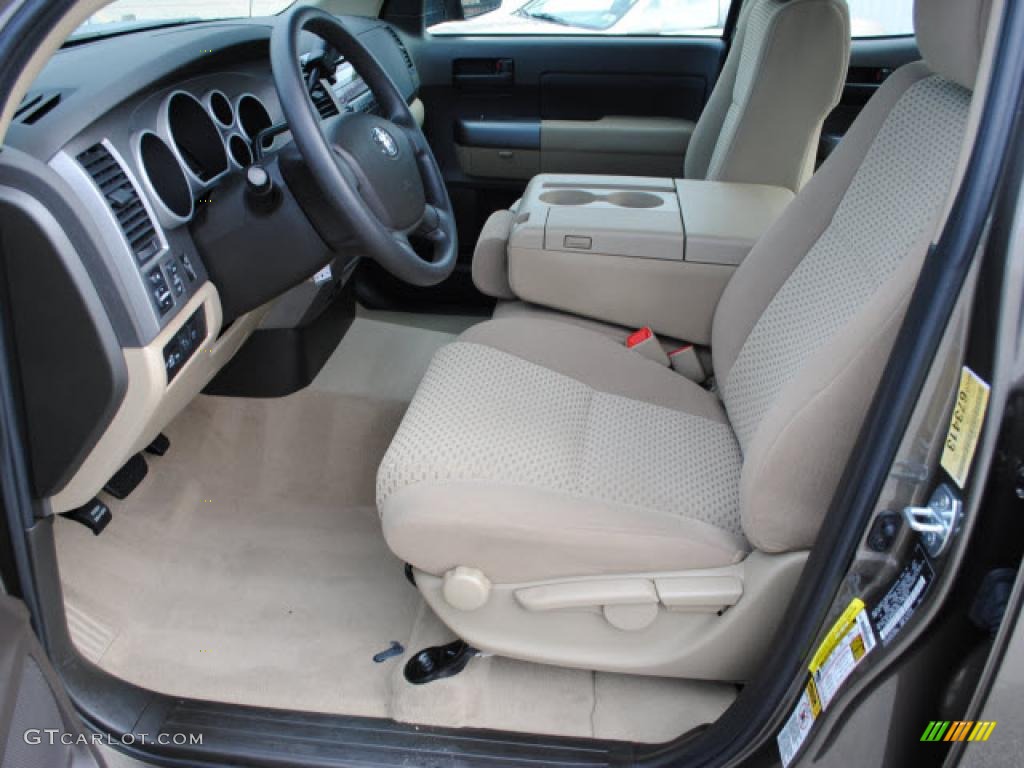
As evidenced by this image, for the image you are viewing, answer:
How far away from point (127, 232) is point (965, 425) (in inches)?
37.8

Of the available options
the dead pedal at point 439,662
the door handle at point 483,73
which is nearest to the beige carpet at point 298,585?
the dead pedal at point 439,662

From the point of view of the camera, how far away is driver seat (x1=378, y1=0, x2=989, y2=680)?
0.95 meters

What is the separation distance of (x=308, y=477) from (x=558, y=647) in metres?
0.77

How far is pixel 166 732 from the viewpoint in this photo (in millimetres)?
1122

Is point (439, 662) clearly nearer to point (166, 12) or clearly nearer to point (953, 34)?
point (953, 34)

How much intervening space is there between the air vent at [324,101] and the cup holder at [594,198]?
1.65ft

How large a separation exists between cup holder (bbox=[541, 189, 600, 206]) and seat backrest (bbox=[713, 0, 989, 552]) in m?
0.64

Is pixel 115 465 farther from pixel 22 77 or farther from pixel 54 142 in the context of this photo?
pixel 22 77

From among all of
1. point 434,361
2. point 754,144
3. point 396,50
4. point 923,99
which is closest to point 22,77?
point 434,361

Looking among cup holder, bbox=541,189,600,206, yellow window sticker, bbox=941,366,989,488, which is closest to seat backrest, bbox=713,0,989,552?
yellow window sticker, bbox=941,366,989,488

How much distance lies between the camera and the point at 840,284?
1104 mm

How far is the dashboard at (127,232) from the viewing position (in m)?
0.96

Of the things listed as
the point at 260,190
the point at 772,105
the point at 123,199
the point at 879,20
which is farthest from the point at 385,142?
the point at 879,20

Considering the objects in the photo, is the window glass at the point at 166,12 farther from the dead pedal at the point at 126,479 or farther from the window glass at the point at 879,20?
the window glass at the point at 879,20
